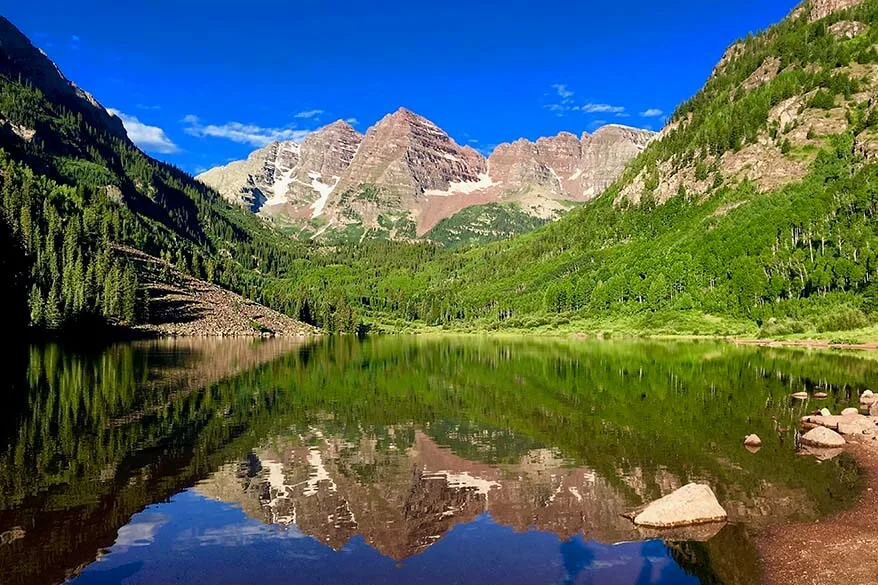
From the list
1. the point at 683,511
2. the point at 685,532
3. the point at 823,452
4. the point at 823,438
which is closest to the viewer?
the point at 685,532

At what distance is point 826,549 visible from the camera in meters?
20.2

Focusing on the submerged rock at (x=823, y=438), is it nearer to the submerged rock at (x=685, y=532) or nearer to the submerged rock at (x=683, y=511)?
the submerged rock at (x=683, y=511)

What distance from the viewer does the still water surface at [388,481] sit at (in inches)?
773

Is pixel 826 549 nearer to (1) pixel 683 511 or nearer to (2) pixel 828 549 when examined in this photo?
(2) pixel 828 549

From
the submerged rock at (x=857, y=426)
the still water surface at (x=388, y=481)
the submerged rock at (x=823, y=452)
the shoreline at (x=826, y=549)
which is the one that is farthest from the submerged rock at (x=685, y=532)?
the submerged rock at (x=857, y=426)

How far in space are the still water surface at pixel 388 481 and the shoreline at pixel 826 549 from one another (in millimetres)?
786

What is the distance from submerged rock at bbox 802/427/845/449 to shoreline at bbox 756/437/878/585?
412 inches

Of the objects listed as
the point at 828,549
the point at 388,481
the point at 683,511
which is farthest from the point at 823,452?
the point at 388,481

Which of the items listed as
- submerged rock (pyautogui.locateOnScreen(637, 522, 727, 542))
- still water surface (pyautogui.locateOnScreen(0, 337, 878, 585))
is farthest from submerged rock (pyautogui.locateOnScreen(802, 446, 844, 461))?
submerged rock (pyautogui.locateOnScreen(637, 522, 727, 542))

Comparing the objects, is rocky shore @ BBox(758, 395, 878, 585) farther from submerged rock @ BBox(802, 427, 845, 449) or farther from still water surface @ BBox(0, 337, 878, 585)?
submerged rock @ BBox(802, 427, 845, 449)

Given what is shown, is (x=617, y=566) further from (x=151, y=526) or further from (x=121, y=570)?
(x=151, y=526)

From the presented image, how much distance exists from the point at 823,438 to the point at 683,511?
729 inches

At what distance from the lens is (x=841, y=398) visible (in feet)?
172

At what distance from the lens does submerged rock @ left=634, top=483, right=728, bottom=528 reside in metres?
22.8
